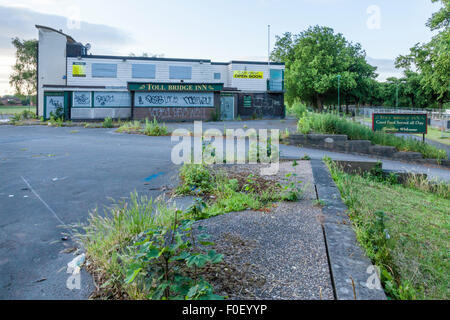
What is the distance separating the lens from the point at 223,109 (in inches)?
1293

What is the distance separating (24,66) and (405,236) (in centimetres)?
6597

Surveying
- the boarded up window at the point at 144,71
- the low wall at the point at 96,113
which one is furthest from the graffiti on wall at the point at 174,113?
the boarded up window at the point at 144,71

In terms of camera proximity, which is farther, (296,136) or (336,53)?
(336,53)

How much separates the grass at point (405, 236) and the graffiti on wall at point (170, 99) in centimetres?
2396

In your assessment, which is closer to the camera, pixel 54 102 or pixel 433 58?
pixel 433 58

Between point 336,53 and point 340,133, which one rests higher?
point 336,53

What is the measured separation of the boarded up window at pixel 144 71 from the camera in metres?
33.0

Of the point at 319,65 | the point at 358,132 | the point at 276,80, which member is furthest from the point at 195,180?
the point at 319,65

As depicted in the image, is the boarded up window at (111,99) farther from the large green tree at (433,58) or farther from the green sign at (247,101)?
the large green tree at (433,58)

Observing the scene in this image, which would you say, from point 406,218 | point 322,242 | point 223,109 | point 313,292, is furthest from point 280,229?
point 223,109

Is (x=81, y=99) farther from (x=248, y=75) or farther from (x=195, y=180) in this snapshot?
(x=195, y=180)

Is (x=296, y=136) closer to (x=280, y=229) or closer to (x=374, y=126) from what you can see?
(x=374, y=126)

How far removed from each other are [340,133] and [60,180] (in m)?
10.3

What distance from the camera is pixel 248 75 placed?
116ft
